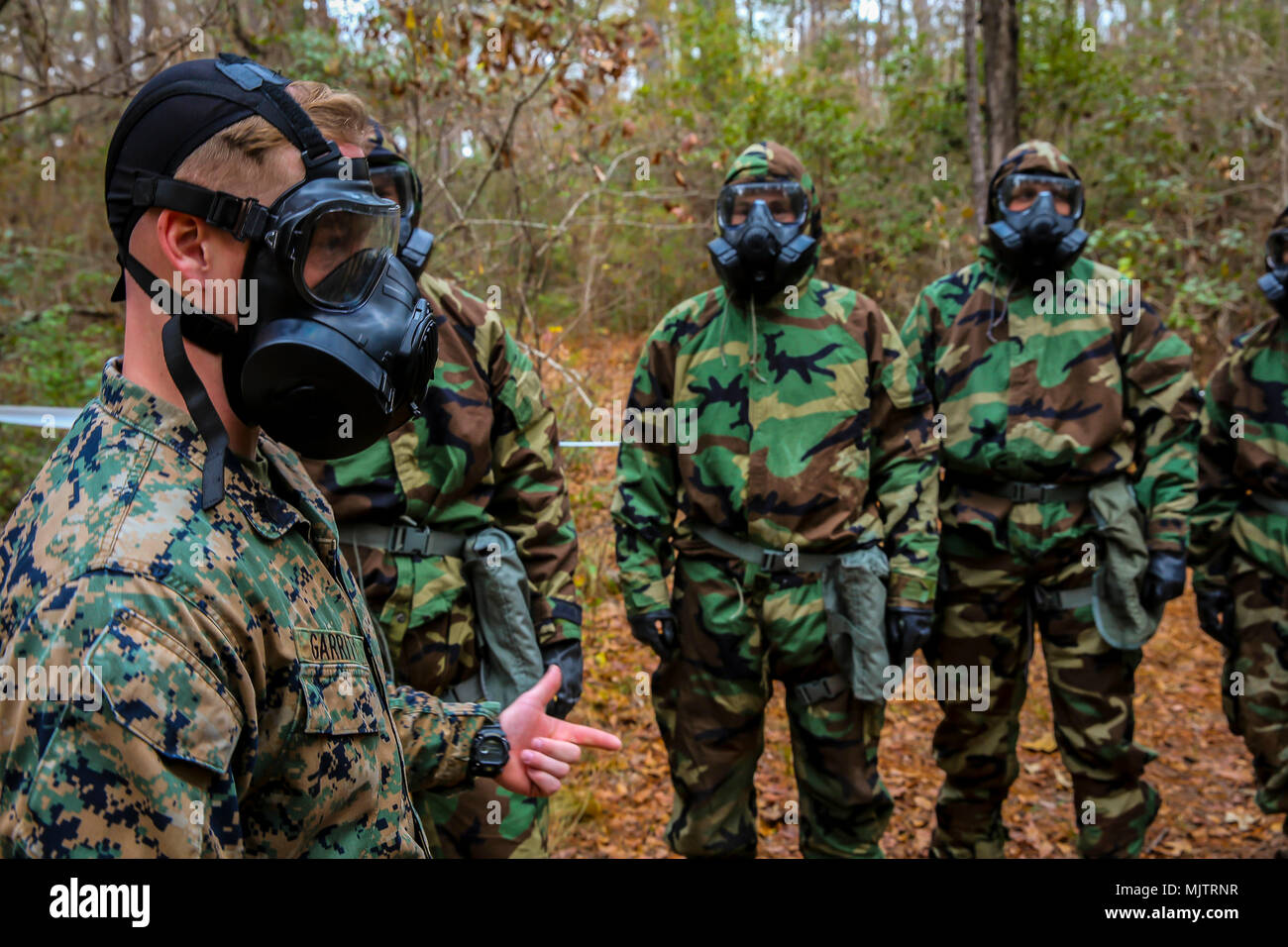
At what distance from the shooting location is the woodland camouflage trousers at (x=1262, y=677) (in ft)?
13.6

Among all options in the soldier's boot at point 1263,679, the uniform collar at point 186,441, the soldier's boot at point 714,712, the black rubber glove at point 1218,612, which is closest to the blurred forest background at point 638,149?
the soldier's boot at point 1263,679

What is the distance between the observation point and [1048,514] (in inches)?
159

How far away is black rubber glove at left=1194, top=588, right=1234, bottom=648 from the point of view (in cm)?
438

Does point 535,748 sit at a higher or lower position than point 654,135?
lower

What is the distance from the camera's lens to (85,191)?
32.9 feet

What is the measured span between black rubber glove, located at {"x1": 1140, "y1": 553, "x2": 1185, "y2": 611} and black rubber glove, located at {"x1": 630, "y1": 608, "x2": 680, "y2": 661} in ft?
6.68

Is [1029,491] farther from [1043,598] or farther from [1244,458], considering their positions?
[1244,458]

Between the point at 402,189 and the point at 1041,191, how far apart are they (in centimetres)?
279

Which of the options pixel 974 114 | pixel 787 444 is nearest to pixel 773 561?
pixel 787 444

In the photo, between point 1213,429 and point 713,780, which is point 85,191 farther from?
point 1213,429

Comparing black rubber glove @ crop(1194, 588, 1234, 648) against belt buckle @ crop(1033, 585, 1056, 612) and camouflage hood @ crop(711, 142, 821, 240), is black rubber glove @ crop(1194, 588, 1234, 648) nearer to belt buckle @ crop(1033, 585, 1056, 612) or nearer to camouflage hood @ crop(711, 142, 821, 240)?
belt buckle @ crop(1033, 585, 1056, 612)

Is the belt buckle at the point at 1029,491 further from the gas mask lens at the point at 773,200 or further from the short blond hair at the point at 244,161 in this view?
the short blond hair at the point at 244,161
